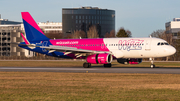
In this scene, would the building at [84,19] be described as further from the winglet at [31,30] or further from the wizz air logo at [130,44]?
the wizz air logo at [130,44]

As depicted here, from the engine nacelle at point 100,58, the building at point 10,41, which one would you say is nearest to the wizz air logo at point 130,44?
the engine nacelle at point 100,58

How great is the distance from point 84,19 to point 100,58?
118913 mm

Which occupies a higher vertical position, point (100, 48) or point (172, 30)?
point (172, 30)

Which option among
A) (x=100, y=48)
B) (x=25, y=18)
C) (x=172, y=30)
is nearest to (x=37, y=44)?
(x=25, y=18)

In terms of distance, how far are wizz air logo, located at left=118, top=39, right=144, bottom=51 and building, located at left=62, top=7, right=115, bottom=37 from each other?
116095 millimetres

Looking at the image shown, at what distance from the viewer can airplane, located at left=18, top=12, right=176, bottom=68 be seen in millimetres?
38875

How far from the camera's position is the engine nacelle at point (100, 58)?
38.5 m

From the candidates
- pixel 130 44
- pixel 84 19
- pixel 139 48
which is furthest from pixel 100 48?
pixel 84 19

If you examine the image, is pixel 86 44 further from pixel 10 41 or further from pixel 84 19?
pixel 84 19

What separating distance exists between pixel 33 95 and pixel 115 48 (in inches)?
1045

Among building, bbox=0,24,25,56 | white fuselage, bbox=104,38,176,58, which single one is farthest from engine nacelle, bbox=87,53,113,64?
building, bbox=0,24,25,56

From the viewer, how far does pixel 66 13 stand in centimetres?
15712

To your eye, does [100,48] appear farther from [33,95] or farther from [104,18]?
[104,18]

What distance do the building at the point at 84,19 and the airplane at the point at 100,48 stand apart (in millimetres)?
109155
